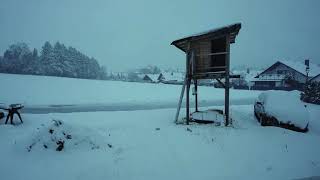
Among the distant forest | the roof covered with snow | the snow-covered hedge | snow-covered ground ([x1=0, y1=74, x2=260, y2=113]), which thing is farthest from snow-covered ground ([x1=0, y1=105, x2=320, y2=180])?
the distant forest

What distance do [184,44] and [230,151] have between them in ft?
25.8

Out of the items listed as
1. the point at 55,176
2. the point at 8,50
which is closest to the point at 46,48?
the point at 8,50

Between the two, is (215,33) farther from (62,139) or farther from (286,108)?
(62,139)

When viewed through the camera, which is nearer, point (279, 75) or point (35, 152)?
point (35, 152)

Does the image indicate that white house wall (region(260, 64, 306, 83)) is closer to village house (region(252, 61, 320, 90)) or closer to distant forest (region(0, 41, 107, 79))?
village house (region(252, 61, 320, 90))

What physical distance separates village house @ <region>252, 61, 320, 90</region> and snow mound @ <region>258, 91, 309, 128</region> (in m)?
39.4

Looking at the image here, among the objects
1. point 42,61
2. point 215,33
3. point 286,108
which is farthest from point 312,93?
point 42,61

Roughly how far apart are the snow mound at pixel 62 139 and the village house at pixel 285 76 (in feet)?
159

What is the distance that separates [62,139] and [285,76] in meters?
52.8

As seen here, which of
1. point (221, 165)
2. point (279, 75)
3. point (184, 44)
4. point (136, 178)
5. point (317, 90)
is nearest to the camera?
point (136, 178)

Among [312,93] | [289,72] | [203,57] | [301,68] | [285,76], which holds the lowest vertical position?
[312,93]

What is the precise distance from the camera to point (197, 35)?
41.1ft

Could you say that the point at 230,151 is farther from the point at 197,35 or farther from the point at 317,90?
the point at 317,90

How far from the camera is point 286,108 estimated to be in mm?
11414
